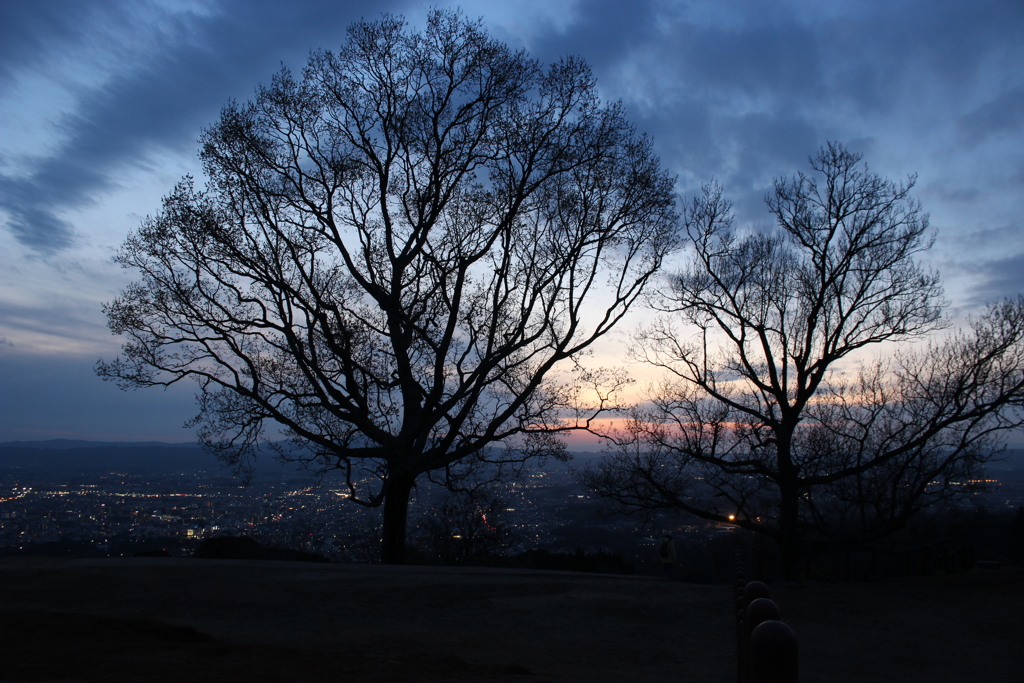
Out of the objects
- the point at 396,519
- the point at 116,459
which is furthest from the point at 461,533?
the point at 116,459

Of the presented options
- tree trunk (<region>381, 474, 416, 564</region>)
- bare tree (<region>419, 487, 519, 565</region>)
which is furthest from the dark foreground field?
bare tree (<region>419, 487, 519, 565</region>)

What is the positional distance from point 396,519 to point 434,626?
26.0 feet

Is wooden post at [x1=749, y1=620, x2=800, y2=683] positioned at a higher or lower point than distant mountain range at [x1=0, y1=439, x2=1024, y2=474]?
higher

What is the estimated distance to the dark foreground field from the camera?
524 cm

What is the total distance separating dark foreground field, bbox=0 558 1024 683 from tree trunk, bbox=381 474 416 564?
298 centimetres

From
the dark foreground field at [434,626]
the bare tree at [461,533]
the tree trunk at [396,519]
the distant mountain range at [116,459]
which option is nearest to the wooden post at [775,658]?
the dark foreground field at [434,626]

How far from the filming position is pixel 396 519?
52.5 ft

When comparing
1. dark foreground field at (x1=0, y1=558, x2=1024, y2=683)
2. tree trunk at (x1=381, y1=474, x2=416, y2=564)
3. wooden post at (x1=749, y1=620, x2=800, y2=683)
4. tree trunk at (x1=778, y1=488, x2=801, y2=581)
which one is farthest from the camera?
tree trunk at (x1=778, y1=488, x2=801, y2=581)

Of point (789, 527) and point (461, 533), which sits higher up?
point (789, 527)

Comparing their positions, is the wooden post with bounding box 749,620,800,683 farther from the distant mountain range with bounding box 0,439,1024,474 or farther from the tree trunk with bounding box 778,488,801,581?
the distant mountain range with bounding box 0,439,1024,474

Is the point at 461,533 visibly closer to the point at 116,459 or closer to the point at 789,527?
the point at 789,527

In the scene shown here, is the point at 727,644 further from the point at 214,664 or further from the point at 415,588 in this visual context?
the point at 214,664

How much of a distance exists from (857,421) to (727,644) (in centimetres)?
1223

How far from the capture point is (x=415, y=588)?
1044cm
